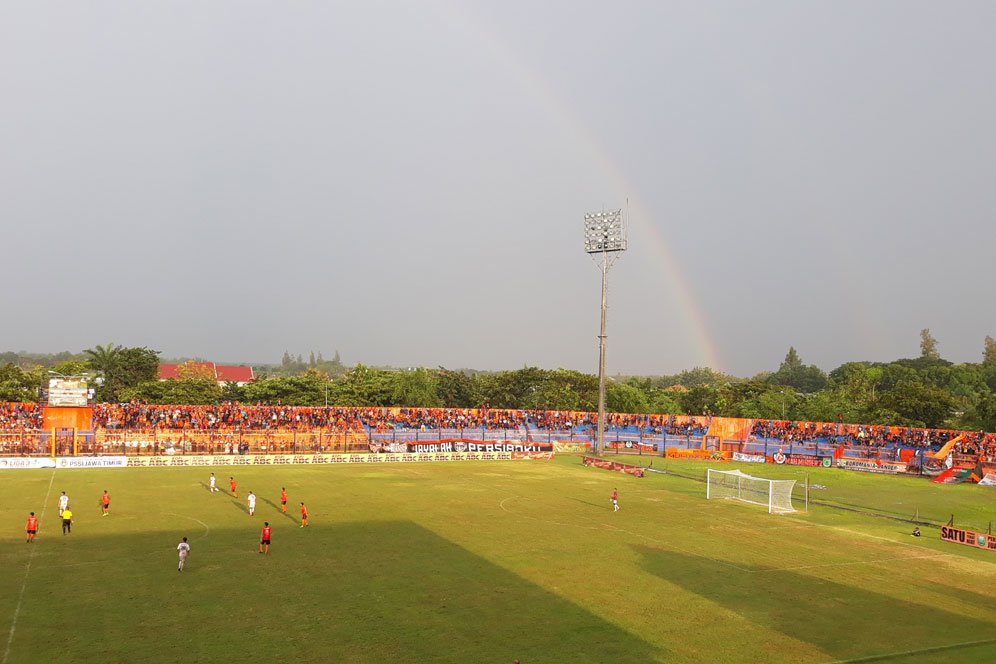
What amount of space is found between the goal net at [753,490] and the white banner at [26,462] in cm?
5249

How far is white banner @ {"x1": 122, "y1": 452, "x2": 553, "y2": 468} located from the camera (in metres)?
63.4

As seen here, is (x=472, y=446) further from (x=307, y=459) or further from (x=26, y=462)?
(x=26, y=462)

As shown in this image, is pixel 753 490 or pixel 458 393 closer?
pixel 753 490

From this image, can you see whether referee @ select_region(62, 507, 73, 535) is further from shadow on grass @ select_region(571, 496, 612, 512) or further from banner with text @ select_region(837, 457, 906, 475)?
banner with text @ select_region(837, 457, 906, 475)

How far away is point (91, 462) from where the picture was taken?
200ft

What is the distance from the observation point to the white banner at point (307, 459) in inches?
2495

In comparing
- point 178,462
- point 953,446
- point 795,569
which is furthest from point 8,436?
point 953,446

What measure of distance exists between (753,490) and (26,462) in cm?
5731

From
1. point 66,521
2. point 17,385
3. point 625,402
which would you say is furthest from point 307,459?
point 625,402

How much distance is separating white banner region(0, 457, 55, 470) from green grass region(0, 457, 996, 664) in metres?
10.8

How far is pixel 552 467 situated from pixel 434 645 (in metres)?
50.6

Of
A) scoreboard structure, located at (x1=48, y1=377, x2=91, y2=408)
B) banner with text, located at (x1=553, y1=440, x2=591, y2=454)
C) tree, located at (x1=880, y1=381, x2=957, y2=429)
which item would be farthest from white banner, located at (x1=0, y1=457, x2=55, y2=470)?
tree, located at (x1=880, y1=381, x2=957, y2=429)

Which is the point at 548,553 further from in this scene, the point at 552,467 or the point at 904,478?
the point at 904,478

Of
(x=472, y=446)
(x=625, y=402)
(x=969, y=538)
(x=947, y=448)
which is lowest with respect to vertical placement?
(x=472, y=446)
